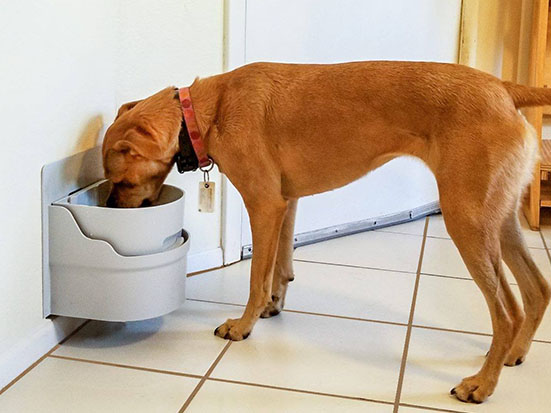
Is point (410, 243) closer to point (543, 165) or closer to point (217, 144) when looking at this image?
point (543, 165)

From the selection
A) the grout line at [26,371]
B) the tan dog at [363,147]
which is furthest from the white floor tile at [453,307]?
the grout line at [26,371]

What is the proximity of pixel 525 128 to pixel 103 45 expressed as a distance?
1.16 meters

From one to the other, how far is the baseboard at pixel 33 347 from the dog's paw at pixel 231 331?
0.40m

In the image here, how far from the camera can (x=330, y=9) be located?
290cm

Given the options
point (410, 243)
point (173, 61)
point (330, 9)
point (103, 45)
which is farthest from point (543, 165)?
point (103, 45)

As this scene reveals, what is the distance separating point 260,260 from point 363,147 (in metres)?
0.42

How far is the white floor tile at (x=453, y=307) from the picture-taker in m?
2.33

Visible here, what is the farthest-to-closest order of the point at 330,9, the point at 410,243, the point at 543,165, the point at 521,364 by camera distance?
the point at 543,165 → the point at 410,243 → the point at 330,9 → the point at 521,364

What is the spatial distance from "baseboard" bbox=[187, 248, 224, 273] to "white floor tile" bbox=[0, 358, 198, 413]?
0.74m

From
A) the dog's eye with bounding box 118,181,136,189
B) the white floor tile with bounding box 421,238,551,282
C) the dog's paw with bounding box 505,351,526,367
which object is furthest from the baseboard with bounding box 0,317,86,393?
the white floor tile with bounding box 421,238,551,282

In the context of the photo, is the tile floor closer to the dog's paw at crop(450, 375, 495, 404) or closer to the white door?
the dog's paw at crop(450, 375, 495, 404)

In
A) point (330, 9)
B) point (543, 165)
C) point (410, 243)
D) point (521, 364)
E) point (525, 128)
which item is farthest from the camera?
point (543, 165)

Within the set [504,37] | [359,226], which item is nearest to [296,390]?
[359,226]

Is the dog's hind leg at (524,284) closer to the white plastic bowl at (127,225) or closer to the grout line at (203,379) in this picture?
the grout line at (203,379)
